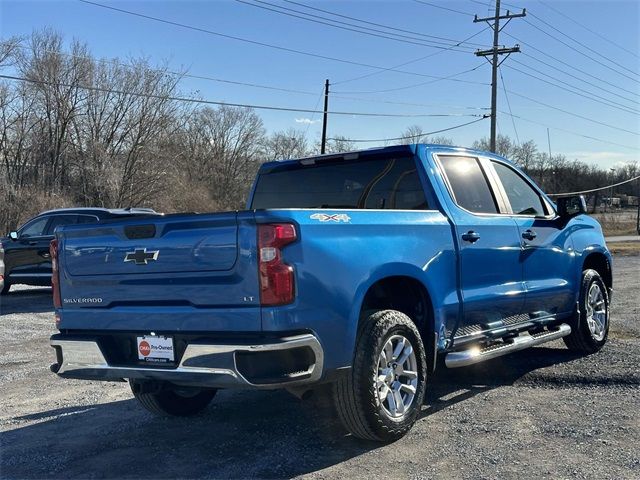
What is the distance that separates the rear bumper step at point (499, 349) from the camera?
4961 millimetres

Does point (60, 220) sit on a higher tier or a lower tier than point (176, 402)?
higher

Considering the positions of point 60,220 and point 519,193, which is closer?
point 519,193

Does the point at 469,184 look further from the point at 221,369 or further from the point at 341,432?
the point at 221,369

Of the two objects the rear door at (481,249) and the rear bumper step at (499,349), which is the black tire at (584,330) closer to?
the rear bumper step at (499,349)

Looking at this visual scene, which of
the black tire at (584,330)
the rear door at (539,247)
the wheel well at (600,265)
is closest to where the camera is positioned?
the rear door at (539,247)

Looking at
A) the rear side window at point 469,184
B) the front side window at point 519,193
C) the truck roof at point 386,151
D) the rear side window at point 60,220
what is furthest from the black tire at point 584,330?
the rear side window at point 60,220

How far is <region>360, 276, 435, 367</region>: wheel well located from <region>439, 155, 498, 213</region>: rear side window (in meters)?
1.00

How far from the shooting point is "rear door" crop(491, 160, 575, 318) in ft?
19.8

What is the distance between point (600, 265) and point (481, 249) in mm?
3003

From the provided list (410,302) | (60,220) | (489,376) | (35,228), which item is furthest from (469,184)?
(35,228)

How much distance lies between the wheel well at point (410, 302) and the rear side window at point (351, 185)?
0.79m

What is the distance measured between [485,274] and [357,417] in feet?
6.14

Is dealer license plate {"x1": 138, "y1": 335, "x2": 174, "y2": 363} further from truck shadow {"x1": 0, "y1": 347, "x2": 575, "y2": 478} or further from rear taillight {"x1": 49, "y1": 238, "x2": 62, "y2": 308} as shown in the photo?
rear taillight {"x1": 49, "y1": 238, "x2": 62, "y2": 308}

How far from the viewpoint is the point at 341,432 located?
470 centimetres
